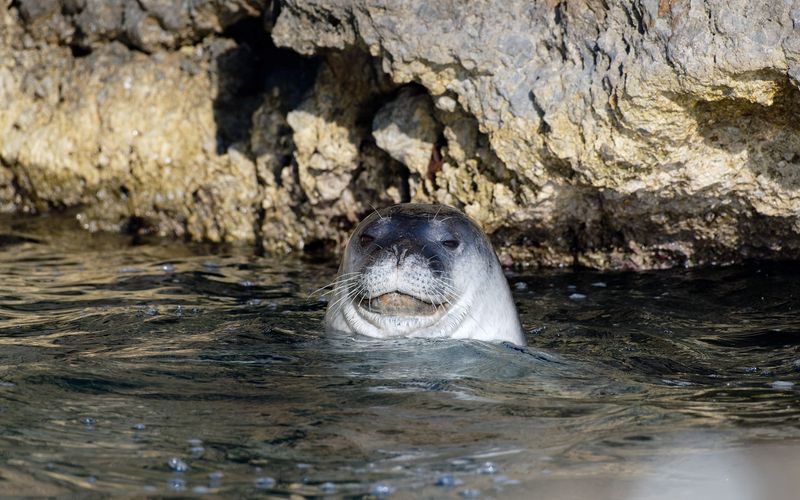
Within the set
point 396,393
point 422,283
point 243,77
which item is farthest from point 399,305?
point 243,77

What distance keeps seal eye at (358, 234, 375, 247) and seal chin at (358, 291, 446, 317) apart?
336 mm

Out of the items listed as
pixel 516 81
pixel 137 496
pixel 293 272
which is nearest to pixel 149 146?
pixel 293 272

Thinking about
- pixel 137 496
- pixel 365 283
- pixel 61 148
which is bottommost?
pixel 137 496

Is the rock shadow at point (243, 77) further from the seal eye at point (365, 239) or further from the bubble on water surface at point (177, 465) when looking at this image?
the bubble on water surface at point (177, 465)

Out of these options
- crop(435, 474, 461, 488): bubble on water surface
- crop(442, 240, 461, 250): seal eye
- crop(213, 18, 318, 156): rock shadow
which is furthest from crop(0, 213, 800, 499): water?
crop(213, 18, 318, 156): rock shadow

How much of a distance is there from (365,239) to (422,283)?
51 centimetres

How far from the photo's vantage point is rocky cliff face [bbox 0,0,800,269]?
5.94 m

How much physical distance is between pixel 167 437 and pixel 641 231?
3933 millimetres

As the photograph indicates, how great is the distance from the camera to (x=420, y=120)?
6.90 meters

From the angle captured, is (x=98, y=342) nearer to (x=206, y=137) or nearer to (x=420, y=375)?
(x=420, y=375)

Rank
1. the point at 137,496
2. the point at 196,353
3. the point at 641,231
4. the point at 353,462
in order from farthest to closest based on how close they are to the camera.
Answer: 1. the point at 641,231
2. the point at 196,353
3. the point at 353,462
4. the point at 137,496

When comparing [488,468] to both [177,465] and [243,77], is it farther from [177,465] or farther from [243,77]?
[243,77]

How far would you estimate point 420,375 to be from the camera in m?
4.66

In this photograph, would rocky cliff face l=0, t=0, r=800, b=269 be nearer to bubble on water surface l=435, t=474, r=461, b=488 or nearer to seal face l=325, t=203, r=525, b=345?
seal face l=325, t=203, r=525, b=345
